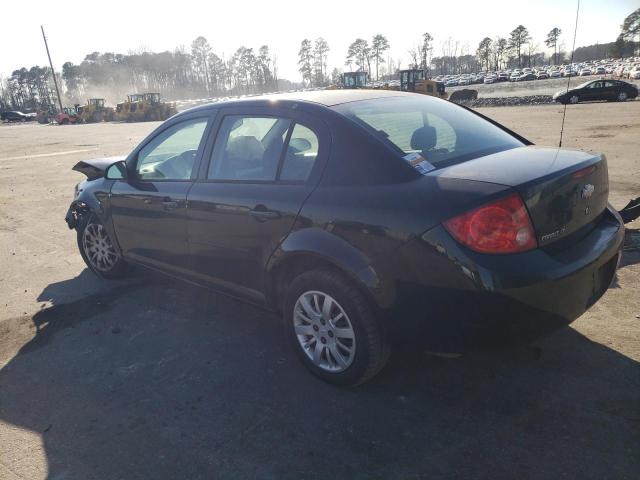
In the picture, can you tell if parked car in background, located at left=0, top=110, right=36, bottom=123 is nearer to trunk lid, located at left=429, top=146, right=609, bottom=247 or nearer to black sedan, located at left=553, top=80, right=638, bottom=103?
black sedan, located at left=553, top=80, right=638, bottom=103

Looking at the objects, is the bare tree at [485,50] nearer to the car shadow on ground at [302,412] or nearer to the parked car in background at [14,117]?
the parked car in background at [14,117]

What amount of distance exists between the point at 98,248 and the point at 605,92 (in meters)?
31.0

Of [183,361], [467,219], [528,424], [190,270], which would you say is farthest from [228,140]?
[528,424]

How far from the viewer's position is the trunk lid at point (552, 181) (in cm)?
236

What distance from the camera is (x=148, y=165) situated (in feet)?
13.5

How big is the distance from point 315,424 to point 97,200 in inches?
126

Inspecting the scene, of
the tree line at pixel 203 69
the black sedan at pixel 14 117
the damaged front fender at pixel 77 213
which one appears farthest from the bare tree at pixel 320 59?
the damaged front fender at pixel 77 213

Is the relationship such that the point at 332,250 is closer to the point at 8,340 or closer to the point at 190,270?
the point at 190,270

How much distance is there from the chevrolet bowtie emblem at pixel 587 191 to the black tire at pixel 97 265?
152 inches

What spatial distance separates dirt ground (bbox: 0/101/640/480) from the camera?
2354 millimetres

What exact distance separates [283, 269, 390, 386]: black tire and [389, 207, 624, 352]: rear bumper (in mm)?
139

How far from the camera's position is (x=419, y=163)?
8.68 feet

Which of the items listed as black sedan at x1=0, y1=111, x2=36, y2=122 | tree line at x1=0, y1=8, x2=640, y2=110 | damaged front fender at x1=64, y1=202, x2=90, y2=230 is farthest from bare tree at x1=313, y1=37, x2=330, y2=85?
damaged front fender at x1=64, y1=202, x2=90, y2=230

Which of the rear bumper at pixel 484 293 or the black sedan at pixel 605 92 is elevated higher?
the rear bumper at pixel 484 293
